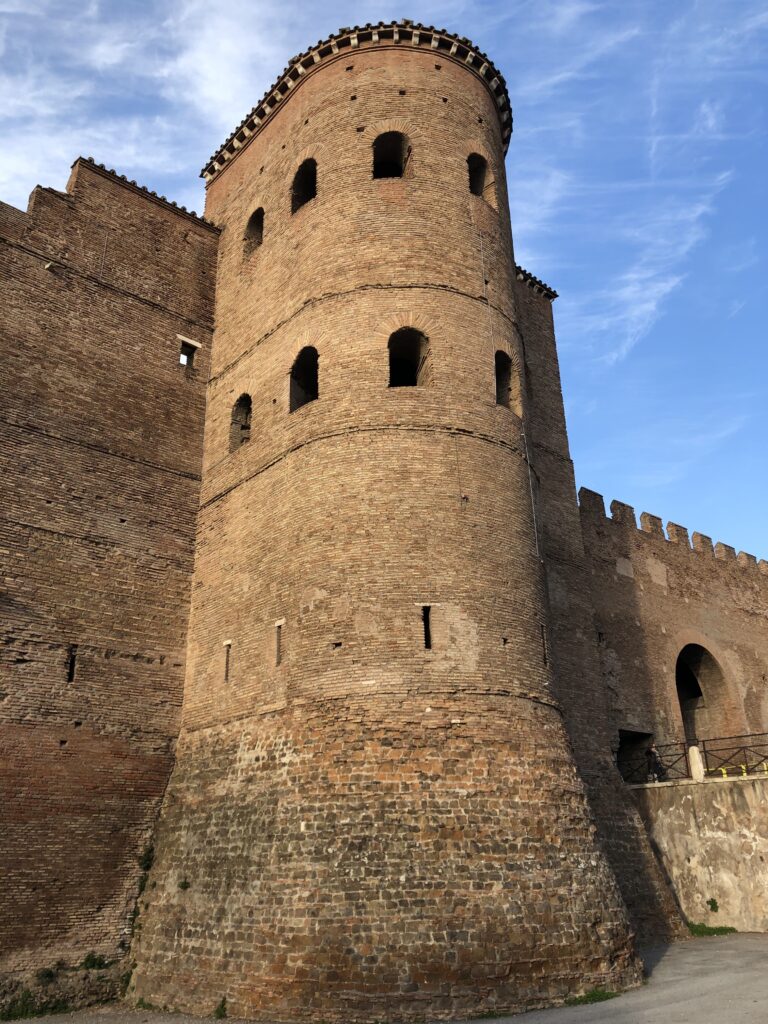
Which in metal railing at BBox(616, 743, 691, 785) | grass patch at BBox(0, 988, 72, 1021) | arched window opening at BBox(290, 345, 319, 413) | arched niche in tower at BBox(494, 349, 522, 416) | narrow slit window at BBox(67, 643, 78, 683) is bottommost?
grass patch at BBox(0, 988, 72, 1021)

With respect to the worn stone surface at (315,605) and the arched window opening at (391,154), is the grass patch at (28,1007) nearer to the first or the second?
the worn stone surface at (315,605)

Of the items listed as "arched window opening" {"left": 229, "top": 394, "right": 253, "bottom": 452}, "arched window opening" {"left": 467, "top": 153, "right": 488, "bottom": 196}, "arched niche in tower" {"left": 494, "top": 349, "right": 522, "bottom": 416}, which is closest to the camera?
"arched niche in tower" {"left": 494, "top": 349, "right": 522, "bottom": 416}

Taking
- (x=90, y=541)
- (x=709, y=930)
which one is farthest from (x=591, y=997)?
(x=90, y=541)

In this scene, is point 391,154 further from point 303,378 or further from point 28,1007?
point 28,1007

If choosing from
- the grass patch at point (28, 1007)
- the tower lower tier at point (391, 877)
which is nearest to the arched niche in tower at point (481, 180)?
the tower lower tier at point (391, 877)

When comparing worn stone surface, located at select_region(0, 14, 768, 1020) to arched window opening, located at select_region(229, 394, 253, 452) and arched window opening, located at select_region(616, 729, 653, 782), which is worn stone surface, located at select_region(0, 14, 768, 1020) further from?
arched window opening, located at select_region(616, 729, 653, 782)

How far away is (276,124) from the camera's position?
50.5 feet

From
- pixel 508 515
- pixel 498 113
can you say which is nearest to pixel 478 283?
pixel 508 515

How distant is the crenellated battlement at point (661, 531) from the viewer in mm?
17188

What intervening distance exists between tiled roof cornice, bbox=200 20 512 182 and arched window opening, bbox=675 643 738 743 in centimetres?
1151

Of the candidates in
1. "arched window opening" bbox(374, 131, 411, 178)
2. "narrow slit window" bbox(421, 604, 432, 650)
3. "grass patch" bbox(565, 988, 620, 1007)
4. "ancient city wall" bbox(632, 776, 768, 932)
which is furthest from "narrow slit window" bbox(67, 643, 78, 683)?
"ancient city wall" bbox(632, 776, 768, 932)

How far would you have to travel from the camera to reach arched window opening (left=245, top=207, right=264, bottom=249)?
1532 cm

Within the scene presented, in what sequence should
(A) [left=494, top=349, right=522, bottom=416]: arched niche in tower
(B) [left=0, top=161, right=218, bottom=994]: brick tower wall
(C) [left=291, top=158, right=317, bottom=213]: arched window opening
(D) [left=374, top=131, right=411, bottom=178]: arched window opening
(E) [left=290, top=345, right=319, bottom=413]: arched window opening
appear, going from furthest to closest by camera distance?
(C) [left=291, top=158, right=317, bottom=213]: arched window opening → (D) [left=374, top=131, right=411, bottom=178]: arched window opening → (E) [left=290, top=345, right=319, bottom=413]: arched window opening → (A) [left=494, top=349, right=522, bottom=416]: arched niche in tower → (B) [left=0, top=161, right=218, bottom=994]: brick tower wall

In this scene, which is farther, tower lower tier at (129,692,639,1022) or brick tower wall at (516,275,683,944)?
brick tower wall at (516,275,683,944)
